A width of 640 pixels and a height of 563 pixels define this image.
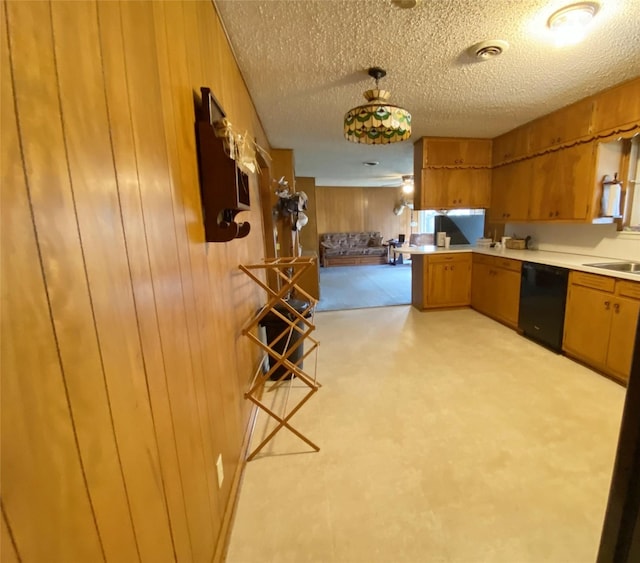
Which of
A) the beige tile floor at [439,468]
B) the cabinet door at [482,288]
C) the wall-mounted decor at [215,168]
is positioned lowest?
the beige tile floor at [439,468]

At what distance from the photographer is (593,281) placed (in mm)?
2629

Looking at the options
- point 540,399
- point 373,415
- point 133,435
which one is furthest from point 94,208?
point 540,399

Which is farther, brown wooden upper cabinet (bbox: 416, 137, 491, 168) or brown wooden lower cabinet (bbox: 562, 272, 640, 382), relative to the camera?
brown wooden upper cabinet (bbox: 416, 137, 491, 168)

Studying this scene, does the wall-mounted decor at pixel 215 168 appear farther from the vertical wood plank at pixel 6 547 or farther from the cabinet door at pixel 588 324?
the cabinet door at pixel 588 324

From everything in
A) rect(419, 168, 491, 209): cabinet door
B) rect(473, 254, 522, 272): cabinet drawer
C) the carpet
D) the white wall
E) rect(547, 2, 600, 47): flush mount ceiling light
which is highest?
rect(547, 2, 600, 47): flush mount ceiling light

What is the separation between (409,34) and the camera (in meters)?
1.87

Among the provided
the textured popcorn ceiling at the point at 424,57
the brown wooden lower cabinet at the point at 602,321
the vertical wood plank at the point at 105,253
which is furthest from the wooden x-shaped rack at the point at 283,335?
the brown wooden lower cabinet at the point at 602,321

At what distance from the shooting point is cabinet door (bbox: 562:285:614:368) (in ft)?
8.34

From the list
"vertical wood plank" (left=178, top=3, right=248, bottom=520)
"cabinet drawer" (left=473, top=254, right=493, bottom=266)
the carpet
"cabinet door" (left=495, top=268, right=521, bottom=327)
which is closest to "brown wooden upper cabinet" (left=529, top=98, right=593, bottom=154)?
"cabinet drawer" (left=473, top=254, right=493, bottom=266)

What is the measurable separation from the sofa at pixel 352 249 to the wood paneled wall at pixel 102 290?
7.95 m

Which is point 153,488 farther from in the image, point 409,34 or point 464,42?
point 464,42

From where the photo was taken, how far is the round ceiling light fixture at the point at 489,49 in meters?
1.96

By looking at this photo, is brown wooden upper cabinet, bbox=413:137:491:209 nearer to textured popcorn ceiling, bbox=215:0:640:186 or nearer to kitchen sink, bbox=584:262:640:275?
textured popcorn ceiling, bbox=215:0:640:186

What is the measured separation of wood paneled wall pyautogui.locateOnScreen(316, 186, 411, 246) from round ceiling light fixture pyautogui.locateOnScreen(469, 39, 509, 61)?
7.40m
